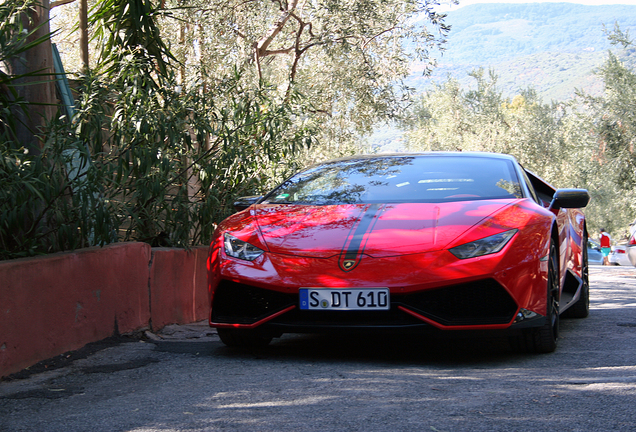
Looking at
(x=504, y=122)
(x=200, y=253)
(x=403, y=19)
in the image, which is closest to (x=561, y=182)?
(x=504, y=122)

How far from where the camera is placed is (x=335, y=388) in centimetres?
300

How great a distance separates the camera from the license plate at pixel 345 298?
3500 mm

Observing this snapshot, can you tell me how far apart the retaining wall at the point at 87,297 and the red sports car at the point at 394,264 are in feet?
2.60

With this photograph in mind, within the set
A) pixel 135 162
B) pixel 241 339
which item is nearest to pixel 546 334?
→ pixel 241 339

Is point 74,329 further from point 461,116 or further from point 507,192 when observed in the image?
point 461,116

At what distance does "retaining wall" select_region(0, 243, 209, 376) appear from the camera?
3.41 metres

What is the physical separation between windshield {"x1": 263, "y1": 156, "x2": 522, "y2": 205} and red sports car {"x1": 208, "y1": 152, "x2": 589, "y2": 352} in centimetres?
2

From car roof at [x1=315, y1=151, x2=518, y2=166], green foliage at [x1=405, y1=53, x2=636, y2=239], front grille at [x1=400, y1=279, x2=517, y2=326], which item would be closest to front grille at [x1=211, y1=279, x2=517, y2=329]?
front grille at [x1=400, y1=279, x2=517, y2=326]

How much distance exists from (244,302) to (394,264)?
0.89 m

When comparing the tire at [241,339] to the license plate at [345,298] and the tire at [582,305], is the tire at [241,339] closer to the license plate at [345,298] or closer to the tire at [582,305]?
the license plate at [345,298]

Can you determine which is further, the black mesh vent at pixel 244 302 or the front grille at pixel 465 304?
the black mesh vent at pixel 244 302

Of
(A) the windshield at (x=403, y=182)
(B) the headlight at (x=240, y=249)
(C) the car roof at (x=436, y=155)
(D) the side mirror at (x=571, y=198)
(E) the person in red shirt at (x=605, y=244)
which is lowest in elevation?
(E) the person in red shirt at (x=605, y=244)

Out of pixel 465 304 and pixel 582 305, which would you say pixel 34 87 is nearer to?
pixel 465 304

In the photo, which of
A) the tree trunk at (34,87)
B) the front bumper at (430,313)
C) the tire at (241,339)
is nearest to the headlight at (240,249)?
the front bumper at (430,313)
